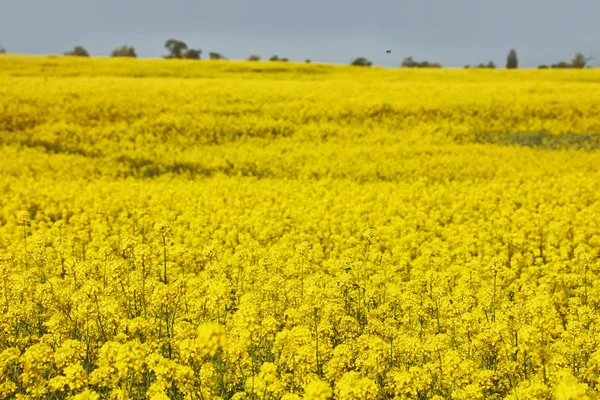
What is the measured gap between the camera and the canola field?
4.92 m

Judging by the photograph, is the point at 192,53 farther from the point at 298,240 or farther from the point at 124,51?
the point at 298,240

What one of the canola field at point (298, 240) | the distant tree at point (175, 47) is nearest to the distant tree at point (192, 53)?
the distant tree at point (175, 47)

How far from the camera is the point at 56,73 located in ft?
114

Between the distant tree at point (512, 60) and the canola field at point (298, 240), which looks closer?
the canola field at point (298, 240)

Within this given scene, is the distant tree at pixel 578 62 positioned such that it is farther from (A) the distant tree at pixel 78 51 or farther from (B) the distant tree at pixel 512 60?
(A) the distant tree at pixel 78 51

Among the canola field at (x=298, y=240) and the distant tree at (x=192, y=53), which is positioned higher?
the distant tree at (x=192, y=53)

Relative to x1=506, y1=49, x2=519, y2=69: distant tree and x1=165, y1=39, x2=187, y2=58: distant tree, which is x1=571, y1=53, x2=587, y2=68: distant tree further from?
x1=165, y1=39, x2=187, y2=58: distant tree

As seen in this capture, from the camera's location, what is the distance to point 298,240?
10.6m

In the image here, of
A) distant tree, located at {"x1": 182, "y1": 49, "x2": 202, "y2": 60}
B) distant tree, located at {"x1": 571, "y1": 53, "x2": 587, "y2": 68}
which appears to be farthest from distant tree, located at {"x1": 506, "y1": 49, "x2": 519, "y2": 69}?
distant tree, located at {"x1": 182, "y1": 49, "x2": 202, "y2": 60}

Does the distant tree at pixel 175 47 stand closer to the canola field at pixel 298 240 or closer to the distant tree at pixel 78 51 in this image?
the distant tree at pixel 78 51

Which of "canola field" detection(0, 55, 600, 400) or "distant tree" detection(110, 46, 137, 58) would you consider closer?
"canola field" detection(0, 55, 600, 400)

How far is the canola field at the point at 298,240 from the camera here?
492 centimetres

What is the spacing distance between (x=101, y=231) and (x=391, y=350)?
770 centimetres

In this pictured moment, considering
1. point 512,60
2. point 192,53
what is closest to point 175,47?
point 192,53
